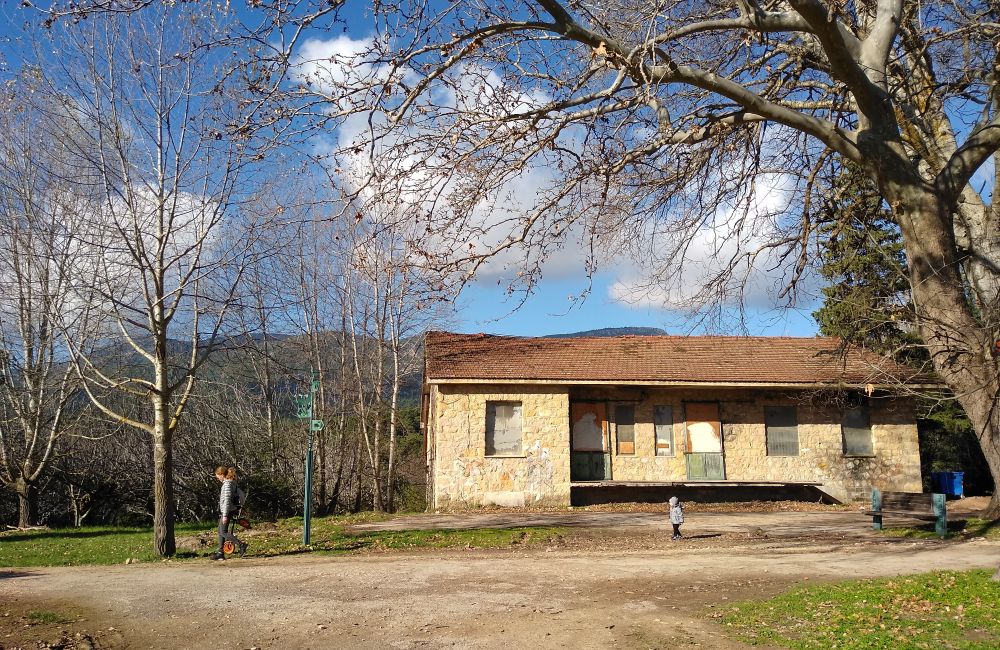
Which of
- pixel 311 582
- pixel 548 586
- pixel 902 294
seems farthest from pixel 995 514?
Result: pixel 311 582

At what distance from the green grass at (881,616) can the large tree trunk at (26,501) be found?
20094 millimetres

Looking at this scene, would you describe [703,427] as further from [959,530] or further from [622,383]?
[959,530]

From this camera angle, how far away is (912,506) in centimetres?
1475

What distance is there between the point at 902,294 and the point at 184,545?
41.9ft

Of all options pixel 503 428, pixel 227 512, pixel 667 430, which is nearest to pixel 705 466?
pixel 667 430

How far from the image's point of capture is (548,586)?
956 cm

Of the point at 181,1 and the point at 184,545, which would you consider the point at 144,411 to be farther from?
the point at 181,1

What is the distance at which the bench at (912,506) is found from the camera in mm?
13875

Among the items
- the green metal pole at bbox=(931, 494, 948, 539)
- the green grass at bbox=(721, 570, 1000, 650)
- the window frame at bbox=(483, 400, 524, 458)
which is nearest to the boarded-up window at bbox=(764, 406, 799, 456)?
the window frame at bbox=(483, 400, 524, 458)

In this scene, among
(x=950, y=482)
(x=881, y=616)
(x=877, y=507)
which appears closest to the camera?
(x=881, y=616)

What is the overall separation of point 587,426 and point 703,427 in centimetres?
334

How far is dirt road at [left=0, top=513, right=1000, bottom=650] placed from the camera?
285 inches

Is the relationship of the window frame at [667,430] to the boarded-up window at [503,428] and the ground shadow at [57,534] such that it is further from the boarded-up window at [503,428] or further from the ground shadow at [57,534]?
the ground shadow at [57,534]

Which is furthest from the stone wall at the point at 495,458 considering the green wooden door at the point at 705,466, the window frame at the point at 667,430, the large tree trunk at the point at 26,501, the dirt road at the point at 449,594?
the large tree trunk at the point at 26,501
